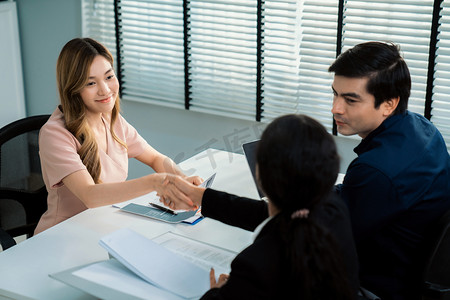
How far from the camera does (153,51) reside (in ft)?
12.5

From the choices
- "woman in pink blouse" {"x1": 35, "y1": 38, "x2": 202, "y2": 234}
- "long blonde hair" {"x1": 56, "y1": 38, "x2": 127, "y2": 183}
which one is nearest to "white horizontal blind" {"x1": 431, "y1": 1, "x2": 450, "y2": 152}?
"woman in pink blouse" {"x1": 35, "y1": 38, "x2": 202, "y2": 234}

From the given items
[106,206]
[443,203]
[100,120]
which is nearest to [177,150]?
[100,120]

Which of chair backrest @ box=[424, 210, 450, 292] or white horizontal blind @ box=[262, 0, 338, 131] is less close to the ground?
white horizontal blind @ box=[262, 0, 338, 131]

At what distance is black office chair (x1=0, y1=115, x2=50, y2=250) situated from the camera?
2266 millimetres

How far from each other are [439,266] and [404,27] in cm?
164

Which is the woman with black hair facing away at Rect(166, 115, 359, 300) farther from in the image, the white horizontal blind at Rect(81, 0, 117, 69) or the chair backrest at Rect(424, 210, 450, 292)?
the white horizontal blind at Rect(81, 0, 117, 69)

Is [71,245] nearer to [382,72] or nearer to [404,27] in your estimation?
[382,72]

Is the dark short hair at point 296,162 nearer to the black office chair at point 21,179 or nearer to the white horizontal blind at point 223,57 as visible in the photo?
the black office chair at point 21,179

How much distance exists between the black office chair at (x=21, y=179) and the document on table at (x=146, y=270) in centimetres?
82

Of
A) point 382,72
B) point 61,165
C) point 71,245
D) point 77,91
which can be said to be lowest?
point 71,245

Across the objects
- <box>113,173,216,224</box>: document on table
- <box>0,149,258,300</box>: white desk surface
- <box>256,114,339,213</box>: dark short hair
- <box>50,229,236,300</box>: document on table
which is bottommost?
<box>0,149,258,300</box>: white desk surface

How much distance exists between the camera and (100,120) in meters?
2.42

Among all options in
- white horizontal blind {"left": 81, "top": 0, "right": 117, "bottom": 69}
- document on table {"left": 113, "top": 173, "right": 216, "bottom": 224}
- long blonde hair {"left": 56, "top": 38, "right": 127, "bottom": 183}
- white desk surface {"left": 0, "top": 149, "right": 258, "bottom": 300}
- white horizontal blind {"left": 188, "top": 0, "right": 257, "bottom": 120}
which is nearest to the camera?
white desk surface {"left": 0, "top": 149, "right": 258, "bottom": 300}

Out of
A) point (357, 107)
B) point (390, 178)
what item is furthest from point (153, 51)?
point (390, 178)
